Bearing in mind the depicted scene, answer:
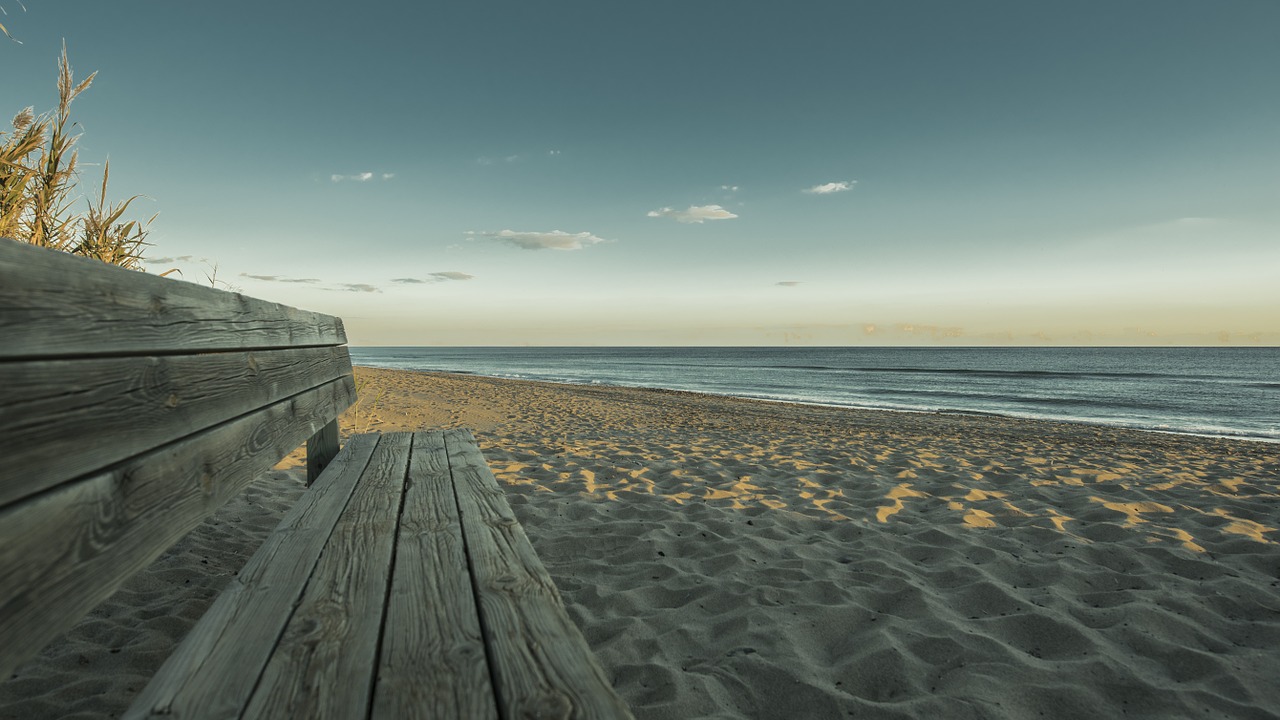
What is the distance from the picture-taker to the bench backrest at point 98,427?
3.03 feet

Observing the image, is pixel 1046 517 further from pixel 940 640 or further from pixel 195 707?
pixel 195 707

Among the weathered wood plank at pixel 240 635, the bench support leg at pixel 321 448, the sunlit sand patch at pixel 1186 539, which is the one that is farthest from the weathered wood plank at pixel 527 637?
the sunlit sand patch at pixel 1186 539

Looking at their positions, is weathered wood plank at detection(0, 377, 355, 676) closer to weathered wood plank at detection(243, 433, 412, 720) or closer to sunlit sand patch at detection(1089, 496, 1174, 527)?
weathered wood plank at detection(243, 433, 412, 720)

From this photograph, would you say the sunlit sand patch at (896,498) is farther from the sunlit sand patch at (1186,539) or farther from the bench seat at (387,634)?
the bench seat at (387,634)

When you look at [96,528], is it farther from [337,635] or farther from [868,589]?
[868,589]

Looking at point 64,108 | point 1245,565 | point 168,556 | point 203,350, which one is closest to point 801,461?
point 1245,565

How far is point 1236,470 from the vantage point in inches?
268

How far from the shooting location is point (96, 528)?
3.57 feet

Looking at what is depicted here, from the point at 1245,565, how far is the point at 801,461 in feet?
11.9

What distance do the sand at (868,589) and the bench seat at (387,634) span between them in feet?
2.93

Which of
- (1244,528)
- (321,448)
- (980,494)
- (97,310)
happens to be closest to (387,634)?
(97,310)

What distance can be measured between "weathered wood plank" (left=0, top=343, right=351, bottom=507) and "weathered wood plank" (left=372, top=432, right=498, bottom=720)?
63cm

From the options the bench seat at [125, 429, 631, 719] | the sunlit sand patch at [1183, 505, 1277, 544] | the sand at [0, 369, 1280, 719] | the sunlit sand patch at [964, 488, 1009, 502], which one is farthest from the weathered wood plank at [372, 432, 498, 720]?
the sunlit sand patch at [1183, 505, 1277, 544]

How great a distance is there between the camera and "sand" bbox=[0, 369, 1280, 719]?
217 cm
